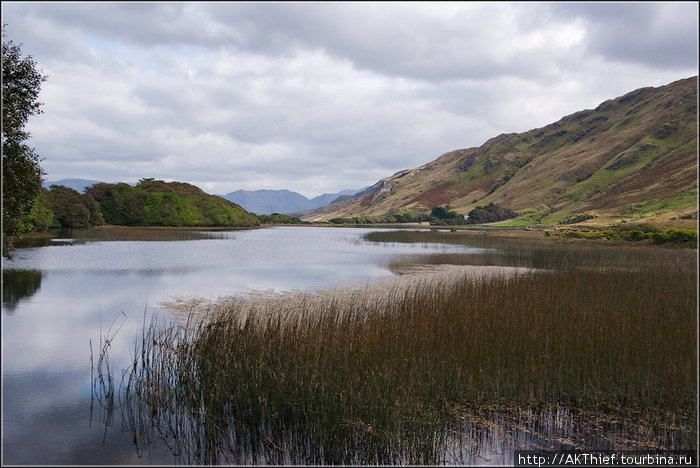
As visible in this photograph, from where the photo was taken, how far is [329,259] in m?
35.7

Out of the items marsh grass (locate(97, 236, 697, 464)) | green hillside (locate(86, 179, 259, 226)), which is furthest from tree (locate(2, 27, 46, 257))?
green hillside (locate(86, 179, 259, 226))

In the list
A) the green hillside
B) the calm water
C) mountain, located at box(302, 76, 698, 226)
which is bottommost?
the calm water

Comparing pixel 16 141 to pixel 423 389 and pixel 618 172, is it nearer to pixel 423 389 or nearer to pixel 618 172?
pixel 423 389

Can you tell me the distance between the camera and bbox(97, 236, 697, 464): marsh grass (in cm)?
733

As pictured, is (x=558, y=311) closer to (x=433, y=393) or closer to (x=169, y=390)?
(x=433, y=393)

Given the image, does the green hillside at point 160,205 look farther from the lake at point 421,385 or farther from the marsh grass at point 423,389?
the marsh grass at point 423,389

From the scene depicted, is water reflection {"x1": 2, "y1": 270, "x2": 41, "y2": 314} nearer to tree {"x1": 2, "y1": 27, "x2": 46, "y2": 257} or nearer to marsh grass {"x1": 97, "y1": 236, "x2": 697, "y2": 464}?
tree {"x1": 2, "y1": 27, "x2": 46, "y2": 257}

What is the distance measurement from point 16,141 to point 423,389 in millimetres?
16891

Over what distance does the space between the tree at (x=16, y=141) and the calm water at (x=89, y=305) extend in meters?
3.79

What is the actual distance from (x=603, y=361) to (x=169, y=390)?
8.51 metres

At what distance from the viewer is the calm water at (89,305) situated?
796cm

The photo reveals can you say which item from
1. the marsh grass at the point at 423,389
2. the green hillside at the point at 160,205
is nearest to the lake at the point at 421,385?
the marsh grass at the point at 423,389

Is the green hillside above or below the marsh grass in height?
above

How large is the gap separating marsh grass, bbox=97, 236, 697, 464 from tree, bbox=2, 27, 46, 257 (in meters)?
11.1
